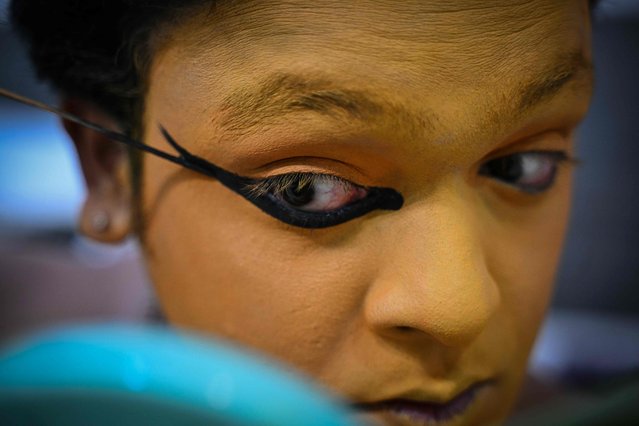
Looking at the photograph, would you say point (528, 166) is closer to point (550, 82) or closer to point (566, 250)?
point (550, 82)

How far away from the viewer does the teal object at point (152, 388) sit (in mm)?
435

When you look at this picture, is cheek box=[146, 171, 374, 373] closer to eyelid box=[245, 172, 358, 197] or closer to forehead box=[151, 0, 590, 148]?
eyelid box=[245, 172, 358, 197]

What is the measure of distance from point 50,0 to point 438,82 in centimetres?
49

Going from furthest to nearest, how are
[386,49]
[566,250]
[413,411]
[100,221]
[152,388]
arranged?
[566,250] → [100,221] → [413,411] → [386,49] → [152,388]

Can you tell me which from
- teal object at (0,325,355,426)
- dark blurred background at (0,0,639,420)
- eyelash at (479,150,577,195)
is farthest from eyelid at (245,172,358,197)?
dark blurred background at (0,0,639,420)

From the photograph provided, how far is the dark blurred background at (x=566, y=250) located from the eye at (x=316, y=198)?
76cm

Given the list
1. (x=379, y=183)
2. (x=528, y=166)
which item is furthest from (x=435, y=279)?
(x=528, y=166)

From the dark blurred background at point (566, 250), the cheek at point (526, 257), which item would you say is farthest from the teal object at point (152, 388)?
the dark blurred background at point (566, 250)

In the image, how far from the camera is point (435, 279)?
72 centimetres

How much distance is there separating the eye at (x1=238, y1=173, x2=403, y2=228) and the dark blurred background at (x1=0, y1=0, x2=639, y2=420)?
76 centimetres

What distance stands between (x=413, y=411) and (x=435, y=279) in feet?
0.62

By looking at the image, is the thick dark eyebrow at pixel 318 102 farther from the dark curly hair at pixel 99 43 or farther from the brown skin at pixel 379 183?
the dark curly hair at pixel 99 43

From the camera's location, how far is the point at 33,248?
176cm

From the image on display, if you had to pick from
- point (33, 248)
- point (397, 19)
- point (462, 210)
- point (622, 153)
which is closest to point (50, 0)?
point (397, 19)
